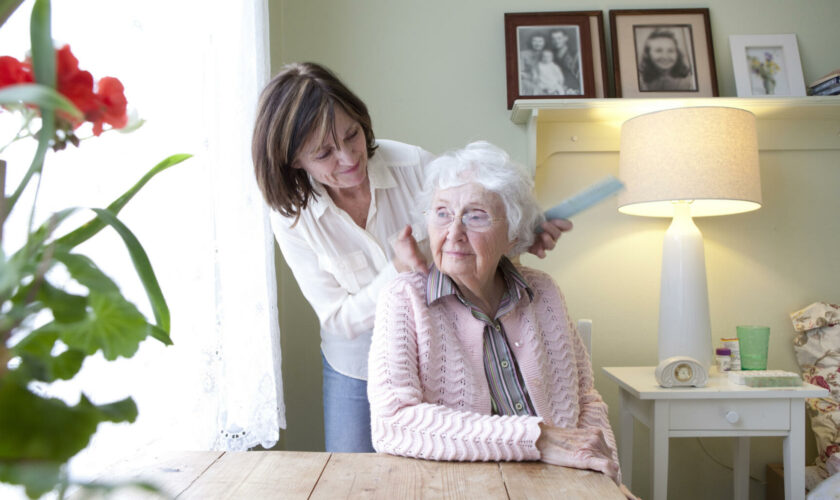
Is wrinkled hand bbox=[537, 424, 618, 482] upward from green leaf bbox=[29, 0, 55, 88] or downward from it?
downward

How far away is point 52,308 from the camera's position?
440mm

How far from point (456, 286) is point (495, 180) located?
0.26m

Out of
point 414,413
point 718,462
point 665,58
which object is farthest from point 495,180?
point 718,462

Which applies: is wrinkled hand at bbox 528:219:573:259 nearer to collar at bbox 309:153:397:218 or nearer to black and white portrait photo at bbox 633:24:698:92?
collar at bbox 309:153:397:218

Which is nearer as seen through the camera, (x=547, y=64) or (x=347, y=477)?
(x=347, y=477)

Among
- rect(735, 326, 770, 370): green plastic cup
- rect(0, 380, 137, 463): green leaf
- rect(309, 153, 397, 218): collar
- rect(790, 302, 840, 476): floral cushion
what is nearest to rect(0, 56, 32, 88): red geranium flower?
rect(0, 380, 137, 463): green leaf

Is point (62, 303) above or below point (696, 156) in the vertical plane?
below

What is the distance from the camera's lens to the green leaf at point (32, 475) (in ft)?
1.04

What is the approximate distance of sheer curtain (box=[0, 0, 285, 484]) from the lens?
1.16 metres

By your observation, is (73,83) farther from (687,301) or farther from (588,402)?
(687,301)

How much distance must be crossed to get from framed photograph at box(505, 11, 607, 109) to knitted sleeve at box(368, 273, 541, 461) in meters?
1.32

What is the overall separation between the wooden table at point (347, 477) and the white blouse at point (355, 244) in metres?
0.58

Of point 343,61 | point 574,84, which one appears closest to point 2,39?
point 343,61

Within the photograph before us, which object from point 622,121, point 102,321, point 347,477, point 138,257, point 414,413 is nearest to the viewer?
point 102,321
